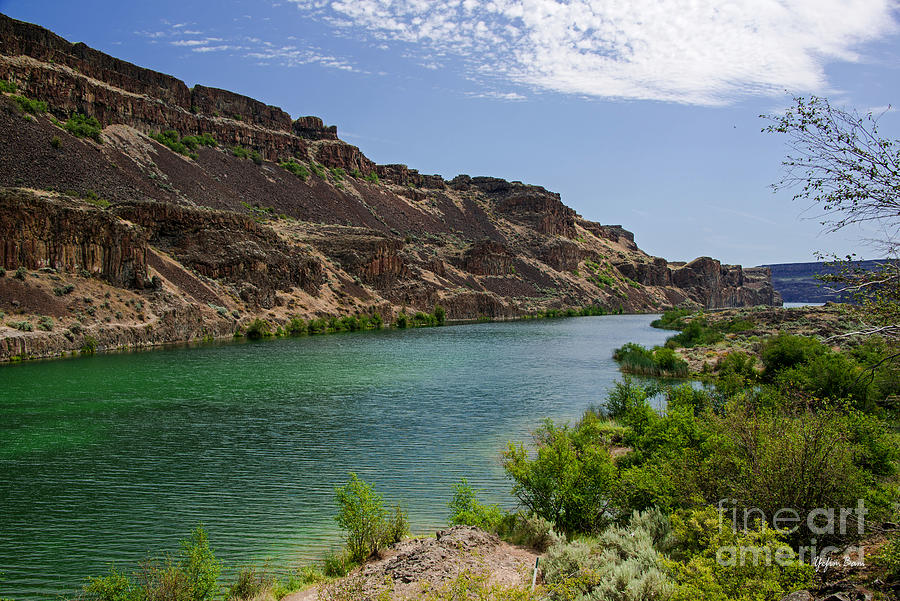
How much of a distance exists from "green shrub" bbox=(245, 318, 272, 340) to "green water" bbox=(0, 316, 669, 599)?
61.0 feet

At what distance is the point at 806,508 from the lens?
8492 millimetres

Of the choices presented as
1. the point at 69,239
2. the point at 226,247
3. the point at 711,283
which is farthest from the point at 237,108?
the point at 711,283

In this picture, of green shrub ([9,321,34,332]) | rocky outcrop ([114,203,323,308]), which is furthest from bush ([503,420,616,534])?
rocky outcrop ([114,203,323,308])

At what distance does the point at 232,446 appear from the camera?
19.1 metres

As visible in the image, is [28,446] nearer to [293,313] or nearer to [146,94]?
[293,313]

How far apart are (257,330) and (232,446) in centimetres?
4275

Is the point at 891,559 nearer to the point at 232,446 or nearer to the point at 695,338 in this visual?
the point at 232,446

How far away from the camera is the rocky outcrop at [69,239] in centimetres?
4403

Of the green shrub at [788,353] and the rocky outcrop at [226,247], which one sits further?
the rocky outcrop at [226,247]

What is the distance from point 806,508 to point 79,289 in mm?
51455

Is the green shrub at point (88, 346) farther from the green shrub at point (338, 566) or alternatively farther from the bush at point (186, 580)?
the green shrub at point (338, 566)

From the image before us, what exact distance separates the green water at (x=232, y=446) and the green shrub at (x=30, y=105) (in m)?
42.1

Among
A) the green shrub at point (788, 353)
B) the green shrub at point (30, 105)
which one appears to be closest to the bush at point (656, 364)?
the green shrub at point (788, 353)

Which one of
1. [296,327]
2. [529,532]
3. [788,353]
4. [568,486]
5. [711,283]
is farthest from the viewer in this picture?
[711,283]
